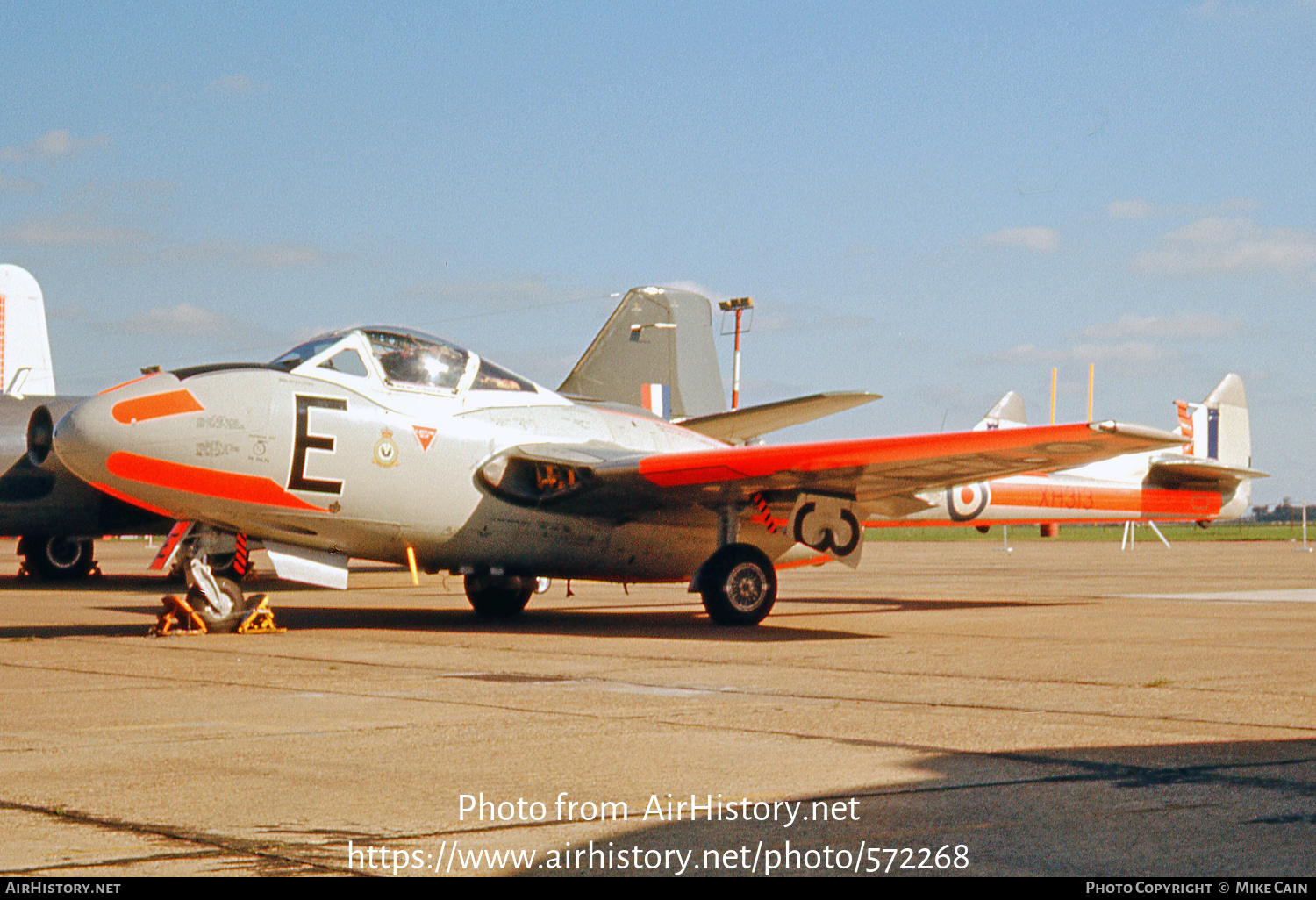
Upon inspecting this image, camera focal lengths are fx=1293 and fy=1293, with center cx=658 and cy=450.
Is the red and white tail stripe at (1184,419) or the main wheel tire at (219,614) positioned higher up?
the red and white tail stripe at (1184,419)

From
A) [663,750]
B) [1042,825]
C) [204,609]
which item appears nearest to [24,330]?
[204,609]

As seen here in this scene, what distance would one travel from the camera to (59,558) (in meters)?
24.1

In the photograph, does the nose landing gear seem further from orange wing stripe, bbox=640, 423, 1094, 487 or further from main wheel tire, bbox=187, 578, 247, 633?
orange wing stripe, bbox=640, 423, 1094, 487

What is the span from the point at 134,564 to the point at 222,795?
99.8 feet

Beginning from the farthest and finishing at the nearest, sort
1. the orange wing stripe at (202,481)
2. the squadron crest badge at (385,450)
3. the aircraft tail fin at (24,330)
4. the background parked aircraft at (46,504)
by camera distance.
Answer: the aircraft tail fin at (24,330) < the background parked aircraft at (46,504) < the squadron crest badge at (385,450) < the orange wing stripe at (202,481)

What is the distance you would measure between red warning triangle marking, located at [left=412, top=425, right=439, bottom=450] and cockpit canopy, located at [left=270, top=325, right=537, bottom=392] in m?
0.41

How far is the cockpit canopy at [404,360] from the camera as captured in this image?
38.7ft

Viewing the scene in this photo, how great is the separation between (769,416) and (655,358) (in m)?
3.11

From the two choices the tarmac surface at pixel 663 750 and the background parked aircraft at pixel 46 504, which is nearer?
the tarmac surface at pixel 663 750

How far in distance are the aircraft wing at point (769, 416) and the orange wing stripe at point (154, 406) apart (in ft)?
21.3

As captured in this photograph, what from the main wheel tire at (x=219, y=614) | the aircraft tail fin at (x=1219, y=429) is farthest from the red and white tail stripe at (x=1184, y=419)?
the main wheel tire at (x=219, y=614)

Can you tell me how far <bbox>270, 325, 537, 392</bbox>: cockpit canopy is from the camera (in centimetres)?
1178

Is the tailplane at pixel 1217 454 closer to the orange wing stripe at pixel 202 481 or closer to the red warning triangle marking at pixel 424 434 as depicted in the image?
the red warning triangle marking at pixel 424 434

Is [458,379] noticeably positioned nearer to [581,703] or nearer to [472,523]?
[472,523]
